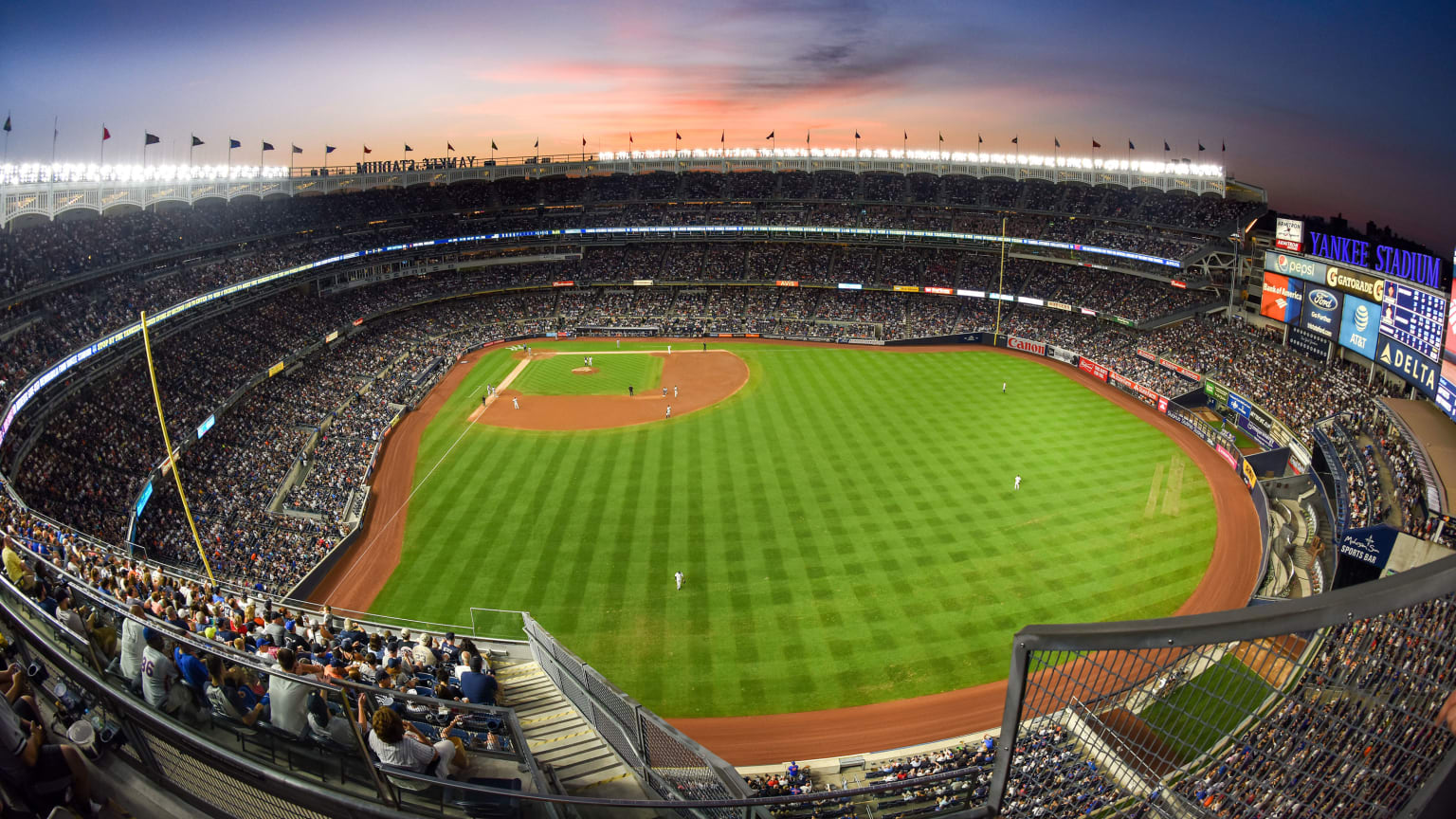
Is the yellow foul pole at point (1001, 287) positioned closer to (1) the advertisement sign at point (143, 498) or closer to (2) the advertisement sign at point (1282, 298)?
(2) the advertisement sign at point (1282, 298)

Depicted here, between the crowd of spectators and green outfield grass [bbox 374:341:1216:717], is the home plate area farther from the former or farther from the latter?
the crowd of spectators

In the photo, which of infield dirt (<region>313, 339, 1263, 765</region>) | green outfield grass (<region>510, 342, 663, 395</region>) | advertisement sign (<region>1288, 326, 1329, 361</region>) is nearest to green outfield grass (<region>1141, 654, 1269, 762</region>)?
infield dirt (<region>313, 339, 1263, 765</region>)

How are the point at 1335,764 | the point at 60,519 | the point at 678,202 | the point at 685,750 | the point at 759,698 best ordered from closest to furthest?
the point at 1335,764 < the point at 685,750 < the point at 759,698 < the point at 60,519 < the point at 678,202

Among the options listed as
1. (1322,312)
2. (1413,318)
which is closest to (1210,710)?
(1413,318)

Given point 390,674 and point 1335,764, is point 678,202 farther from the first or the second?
point 1335,764

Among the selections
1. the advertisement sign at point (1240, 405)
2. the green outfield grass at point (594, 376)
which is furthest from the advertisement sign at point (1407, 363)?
the green outfield grass at point (594, 376)

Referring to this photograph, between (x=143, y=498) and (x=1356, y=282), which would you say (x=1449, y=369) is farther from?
(x=143, y=498)

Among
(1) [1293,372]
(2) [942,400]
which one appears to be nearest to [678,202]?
(2) [942,400]
